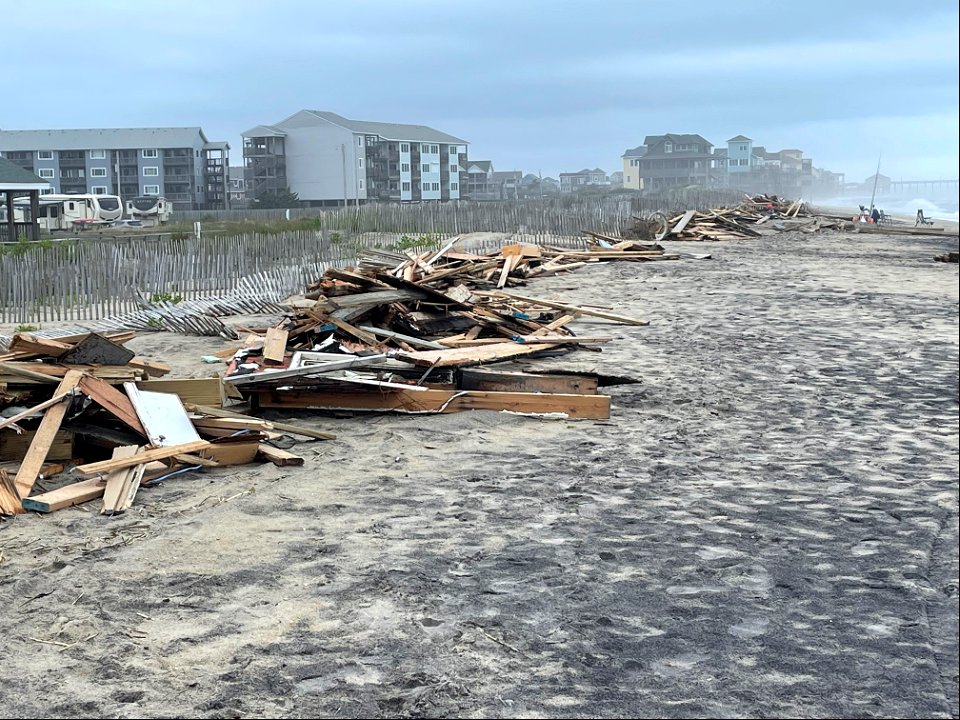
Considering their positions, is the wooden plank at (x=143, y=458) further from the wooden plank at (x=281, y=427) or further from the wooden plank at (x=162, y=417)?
the wooden plank at (x=281, y=427)

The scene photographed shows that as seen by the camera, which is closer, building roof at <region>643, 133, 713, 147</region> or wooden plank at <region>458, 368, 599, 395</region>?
wooden plank at <region>458, 368, 599, 395</region>

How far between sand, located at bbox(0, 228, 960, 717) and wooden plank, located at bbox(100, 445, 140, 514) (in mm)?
93

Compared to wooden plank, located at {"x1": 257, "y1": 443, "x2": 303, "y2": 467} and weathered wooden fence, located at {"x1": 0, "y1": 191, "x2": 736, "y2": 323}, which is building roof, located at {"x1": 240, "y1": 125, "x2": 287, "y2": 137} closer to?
weathered wooden fence, located at {"x1": 0, "y1": 191, "x2": 736, "y2": 323}

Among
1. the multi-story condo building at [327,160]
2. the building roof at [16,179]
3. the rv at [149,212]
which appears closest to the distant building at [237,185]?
the multi-story condo building at [327,160]

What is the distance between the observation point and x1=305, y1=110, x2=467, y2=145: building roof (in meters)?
82.2

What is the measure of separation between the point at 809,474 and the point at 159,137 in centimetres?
7364

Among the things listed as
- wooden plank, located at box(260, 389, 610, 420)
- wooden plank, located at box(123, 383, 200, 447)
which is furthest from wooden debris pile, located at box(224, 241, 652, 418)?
wooden plank, located at box(123, 383, 200, 447)

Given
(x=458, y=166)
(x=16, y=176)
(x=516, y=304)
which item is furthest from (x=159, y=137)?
(x=516, y=304)

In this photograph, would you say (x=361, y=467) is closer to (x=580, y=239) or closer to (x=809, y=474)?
(x=809, y=474)

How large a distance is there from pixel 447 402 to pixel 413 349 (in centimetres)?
199

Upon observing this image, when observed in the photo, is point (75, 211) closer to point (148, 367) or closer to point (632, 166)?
point (148, 367)

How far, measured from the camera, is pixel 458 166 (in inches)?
3738

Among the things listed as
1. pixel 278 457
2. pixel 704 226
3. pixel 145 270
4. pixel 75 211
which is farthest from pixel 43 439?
pixel 75 211

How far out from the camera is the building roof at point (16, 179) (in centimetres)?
3024
